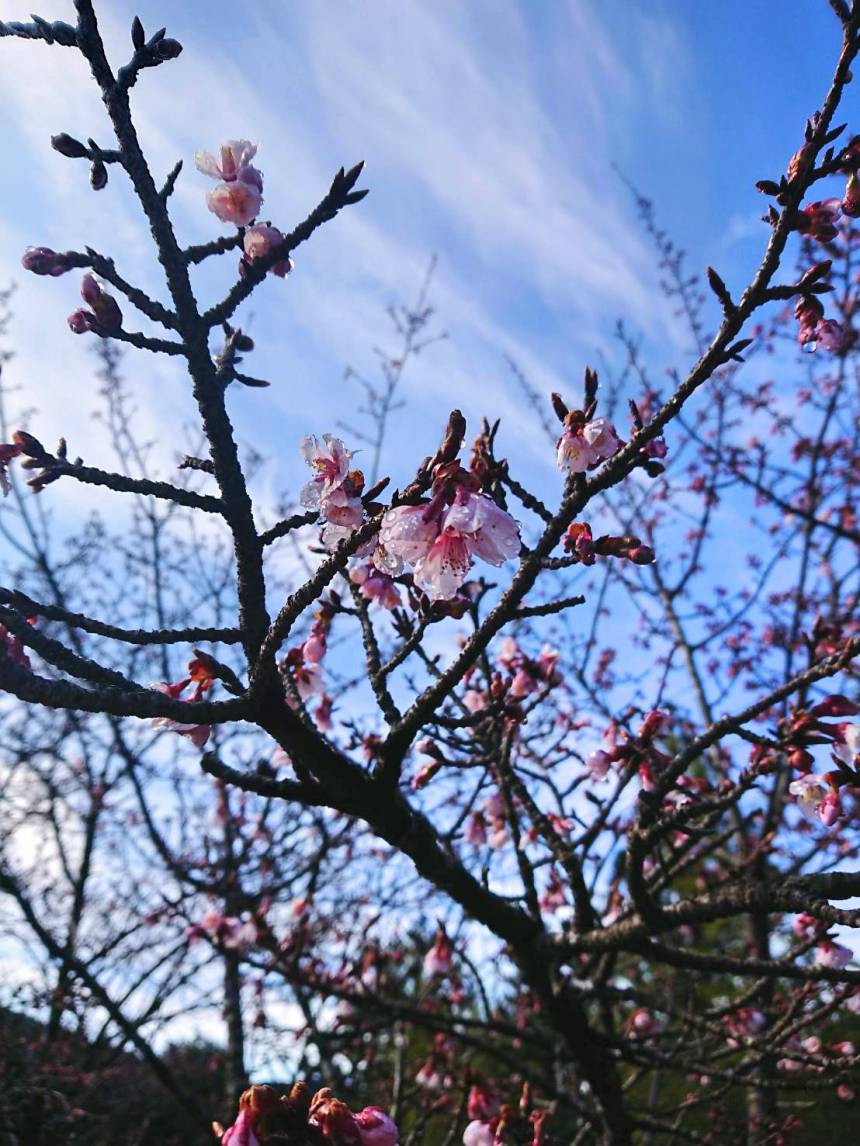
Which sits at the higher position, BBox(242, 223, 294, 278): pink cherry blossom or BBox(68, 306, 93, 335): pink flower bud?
BBox(242, 223, 294, 278): pink cherry blossom

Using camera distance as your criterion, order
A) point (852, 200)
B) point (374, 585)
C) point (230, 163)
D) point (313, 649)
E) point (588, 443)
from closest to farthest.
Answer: point (852, 200), point (588, 443), point (230, 163), point (374, 585), point (313, 649)

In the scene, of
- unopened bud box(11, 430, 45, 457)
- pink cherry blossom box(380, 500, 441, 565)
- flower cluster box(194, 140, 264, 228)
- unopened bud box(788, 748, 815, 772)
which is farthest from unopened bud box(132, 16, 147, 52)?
unopened bud box(788, 748, 815, 772)

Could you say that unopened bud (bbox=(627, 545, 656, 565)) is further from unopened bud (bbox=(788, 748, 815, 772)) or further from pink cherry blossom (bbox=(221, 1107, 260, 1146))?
pink cherry blossom (bbox=(221, 1107, 260, 1146))

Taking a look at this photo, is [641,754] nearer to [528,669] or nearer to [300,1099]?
[528,669]

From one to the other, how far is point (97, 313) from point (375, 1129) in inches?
71.0

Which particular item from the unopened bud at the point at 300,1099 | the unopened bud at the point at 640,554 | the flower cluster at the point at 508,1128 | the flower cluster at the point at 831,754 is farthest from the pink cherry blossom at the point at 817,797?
the unopened bud at the point at 300,1099

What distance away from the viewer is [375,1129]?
1.34 metres

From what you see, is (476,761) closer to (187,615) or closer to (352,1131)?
(352,1131)

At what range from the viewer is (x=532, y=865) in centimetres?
310

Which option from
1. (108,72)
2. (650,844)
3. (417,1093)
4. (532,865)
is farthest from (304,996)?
(108,72)

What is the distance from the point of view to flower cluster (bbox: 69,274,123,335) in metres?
1.79

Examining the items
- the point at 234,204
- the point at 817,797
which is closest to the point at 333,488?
the point at 234,204

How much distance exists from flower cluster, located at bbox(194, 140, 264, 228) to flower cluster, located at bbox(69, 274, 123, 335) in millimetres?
458

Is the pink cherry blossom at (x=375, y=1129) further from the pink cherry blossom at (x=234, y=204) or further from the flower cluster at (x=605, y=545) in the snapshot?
the pink cherry blossom at (x=234, y=204)
